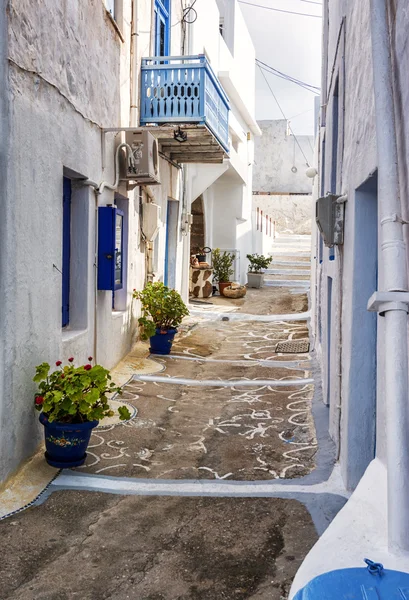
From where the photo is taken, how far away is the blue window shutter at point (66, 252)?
7.20m

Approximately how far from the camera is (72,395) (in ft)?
16.7

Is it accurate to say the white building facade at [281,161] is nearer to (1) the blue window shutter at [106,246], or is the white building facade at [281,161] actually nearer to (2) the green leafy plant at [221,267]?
(2) the green leafy plant at [221,267]

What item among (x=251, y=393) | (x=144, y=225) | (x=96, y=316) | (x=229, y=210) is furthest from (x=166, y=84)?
(x=229, y=210)

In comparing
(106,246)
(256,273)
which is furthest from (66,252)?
(256,273)

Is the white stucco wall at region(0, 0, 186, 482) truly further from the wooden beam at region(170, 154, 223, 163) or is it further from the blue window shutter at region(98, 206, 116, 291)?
the wooden beam at region(170, 154, 223, 163)

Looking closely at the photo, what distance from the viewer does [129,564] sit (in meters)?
3.82

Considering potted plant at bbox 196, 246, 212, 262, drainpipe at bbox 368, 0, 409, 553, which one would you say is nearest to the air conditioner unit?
drainpipe at bbox 368, 0, 409, 553

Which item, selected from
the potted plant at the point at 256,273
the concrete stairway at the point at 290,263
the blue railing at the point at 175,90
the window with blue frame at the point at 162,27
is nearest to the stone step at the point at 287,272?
the concrete stairway at the point at 290,263

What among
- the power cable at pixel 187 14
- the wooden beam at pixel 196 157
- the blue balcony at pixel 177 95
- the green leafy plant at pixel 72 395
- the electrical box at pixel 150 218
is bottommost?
the green leafy plant at pixel 72 395

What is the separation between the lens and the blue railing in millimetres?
10016

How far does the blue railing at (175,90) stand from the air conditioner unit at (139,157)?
1.36m

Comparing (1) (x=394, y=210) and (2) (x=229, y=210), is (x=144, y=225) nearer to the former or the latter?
(1) (x=394, y=210)

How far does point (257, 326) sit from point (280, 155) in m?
25.7

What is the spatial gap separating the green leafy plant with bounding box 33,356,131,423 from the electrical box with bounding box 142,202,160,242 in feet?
18.5
